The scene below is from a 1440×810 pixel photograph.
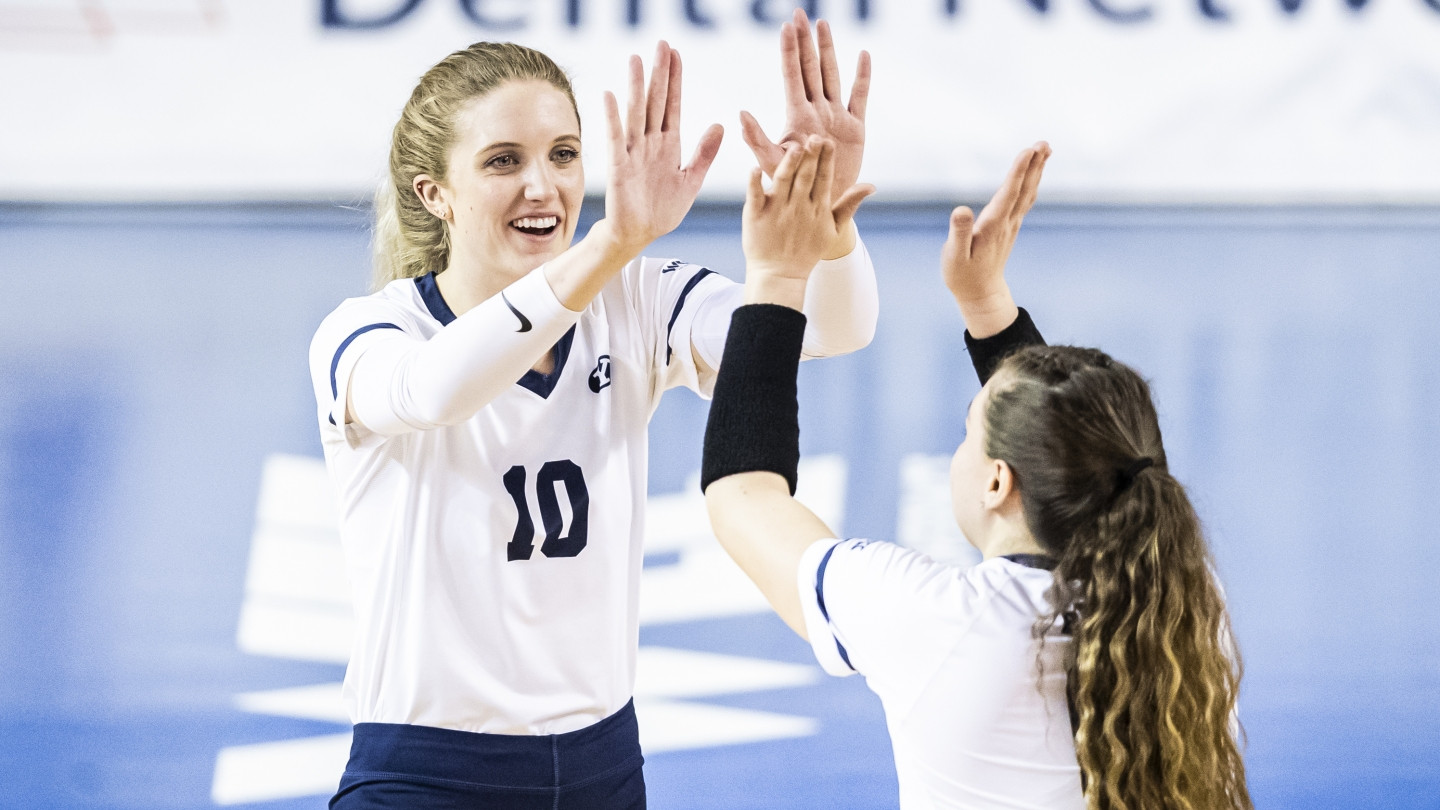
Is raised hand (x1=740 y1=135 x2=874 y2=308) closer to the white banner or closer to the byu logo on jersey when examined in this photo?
the byu logo on jersey

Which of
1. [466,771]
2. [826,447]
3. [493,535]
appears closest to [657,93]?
[493,535]

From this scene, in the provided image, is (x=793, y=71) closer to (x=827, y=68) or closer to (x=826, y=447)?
(x=827, y=68)

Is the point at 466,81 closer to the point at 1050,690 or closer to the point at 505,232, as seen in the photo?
the point at 505,232

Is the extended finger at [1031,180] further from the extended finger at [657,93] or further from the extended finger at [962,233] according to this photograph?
the extended finger at [657,93]

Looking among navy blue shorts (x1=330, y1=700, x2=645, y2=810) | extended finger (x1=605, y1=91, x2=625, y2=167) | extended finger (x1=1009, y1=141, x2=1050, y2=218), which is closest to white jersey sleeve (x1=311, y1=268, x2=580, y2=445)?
extended finger (x1=605, y1=91, x2=625, y2=167)

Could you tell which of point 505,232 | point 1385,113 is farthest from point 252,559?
point 1385,113

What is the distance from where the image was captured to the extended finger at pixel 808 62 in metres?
1.19

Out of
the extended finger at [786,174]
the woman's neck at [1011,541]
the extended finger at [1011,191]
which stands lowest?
the woman's neck at [1011,541]

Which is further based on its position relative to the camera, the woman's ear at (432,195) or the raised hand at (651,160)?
the woman's ear at (432,195)

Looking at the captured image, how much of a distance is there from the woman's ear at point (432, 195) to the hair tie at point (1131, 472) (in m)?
0.82

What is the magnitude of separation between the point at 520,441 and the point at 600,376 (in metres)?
0.12

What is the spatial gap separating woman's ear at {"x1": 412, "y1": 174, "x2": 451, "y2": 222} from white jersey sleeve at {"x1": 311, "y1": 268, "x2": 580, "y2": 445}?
275mm

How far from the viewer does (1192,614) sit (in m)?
0.96

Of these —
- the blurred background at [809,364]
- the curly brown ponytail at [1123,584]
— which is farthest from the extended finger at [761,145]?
the blurred background at [809,364]
